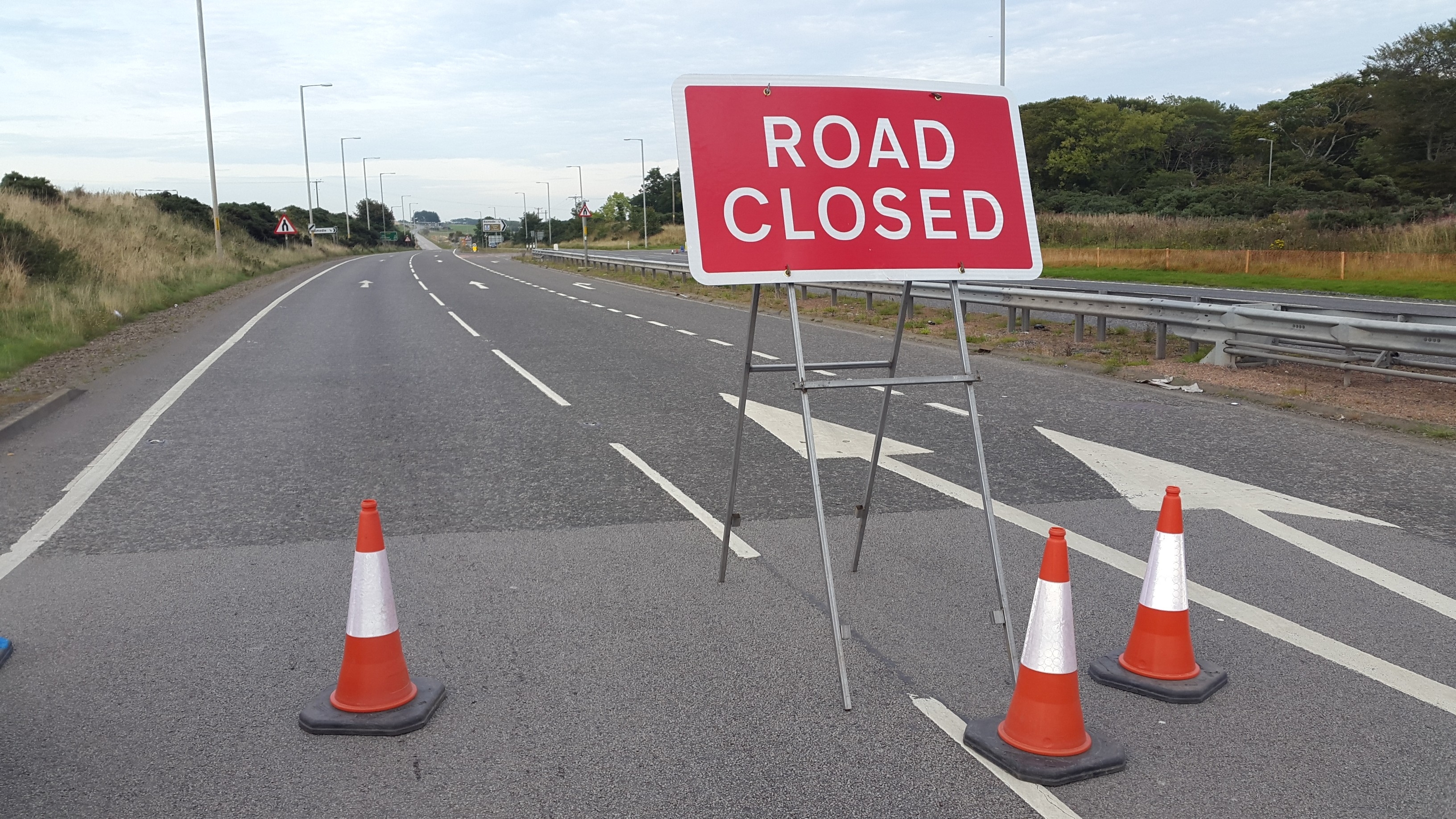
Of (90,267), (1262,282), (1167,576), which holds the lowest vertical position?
(1167,576)

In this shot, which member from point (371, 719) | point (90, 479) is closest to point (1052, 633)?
point (371, 719)

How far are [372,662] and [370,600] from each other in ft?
0.70

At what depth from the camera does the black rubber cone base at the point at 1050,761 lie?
10.9ft

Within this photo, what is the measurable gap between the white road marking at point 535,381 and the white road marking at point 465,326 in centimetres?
258

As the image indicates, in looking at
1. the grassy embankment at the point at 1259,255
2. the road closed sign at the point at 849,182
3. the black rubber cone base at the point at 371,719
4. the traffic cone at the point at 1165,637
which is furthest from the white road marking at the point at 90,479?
the grassy embankment at the point at 1259,255

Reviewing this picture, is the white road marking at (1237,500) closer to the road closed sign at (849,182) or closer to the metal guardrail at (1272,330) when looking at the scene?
the metal guardrail at (1272,330)

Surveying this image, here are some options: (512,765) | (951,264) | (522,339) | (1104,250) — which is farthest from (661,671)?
(1104,250)

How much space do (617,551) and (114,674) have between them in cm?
243

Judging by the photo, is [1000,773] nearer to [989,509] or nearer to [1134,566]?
[989,509]

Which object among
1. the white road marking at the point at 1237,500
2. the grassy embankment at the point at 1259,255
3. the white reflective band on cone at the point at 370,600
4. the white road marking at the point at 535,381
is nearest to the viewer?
the white reflective band on cone at the point at 370,600

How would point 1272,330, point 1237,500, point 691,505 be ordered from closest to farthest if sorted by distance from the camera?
point 1237,500 → point 691,505 → point 1272,330

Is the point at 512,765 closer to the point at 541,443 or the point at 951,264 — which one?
the point at 951,264

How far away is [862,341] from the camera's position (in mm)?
16078

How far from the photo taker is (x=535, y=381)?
1242cm
